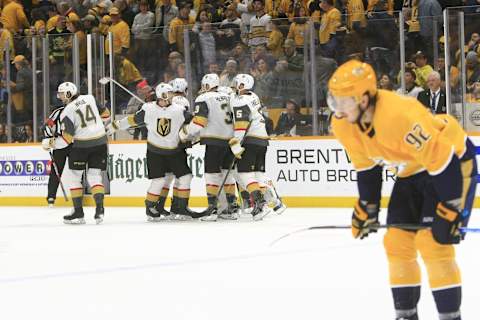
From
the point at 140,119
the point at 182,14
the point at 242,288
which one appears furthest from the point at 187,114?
the point at 242,288

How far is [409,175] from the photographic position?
4.27 meters

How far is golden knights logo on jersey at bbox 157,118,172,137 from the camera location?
10.9m

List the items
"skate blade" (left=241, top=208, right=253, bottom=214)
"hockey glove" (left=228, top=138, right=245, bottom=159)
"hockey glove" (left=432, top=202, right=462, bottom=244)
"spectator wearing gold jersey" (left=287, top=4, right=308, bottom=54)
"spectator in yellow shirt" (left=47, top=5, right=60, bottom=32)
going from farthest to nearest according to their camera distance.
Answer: "spectator in yellow shirt" (left=47, top=5, right=60, bottom=32)
"spectator wearing gold jersey" (left=287, top=4, right=308, bottom=54)
"skate blade" (left=241, top=208, right=253, bottom=214)
"hockey glove" (left=228, top=138, right=245, bottom=159)
"hockey glove" (left=432, top=202, right=462, bottom=244)

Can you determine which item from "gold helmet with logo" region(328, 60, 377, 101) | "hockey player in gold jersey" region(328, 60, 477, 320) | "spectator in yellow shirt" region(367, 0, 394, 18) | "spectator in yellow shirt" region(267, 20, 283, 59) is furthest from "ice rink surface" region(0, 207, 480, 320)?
"spectator in yellow shirt" region(367, 0, 394, 18)

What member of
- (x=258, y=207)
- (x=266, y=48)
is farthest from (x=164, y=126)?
(x=266, y=48)

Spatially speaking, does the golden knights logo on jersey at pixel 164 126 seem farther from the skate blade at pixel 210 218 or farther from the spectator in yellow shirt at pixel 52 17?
the spectator in yellow shirt at pixel 52 17

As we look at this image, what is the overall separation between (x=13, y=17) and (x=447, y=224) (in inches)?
527

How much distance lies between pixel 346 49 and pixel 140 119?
2756mm

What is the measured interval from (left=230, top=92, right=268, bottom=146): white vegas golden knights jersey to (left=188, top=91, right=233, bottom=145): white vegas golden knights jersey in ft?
0.35

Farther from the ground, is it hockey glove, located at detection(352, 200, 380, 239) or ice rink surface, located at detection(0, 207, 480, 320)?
hockey glove, located at detection(352, 200, 380, 239)

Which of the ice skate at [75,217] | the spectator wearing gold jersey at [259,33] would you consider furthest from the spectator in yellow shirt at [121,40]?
the ice skate at [75,217]

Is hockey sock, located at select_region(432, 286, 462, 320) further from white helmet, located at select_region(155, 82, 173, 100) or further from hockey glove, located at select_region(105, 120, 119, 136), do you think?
hockey glove, located at select_region(105, 120, 119, 136)

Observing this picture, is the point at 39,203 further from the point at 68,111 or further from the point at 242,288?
the point at 242,288

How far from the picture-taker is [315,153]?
12.4 m
